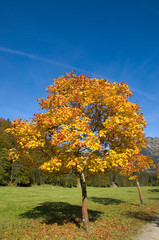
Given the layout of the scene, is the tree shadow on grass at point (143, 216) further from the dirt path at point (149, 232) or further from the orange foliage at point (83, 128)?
the orange foliage at point (83, 128)

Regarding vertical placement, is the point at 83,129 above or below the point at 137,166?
above

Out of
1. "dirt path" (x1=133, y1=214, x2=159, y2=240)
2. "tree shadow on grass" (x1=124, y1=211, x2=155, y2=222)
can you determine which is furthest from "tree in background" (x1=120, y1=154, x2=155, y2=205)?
"dirt path" (x1=133, y1=214, x2=159, y2=240)

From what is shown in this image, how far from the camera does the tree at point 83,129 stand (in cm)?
805

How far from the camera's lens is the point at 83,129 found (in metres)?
8.09

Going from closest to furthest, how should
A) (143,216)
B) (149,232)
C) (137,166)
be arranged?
(149,232) → (143,216) → (137,166)

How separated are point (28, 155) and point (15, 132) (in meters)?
2.18

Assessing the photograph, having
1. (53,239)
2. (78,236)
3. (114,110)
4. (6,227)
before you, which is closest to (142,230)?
(78,236)

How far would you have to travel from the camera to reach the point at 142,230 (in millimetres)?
10219

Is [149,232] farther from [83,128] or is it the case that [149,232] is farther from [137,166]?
[137,166]

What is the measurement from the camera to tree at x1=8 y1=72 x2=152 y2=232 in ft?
26.4

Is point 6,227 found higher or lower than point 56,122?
lower

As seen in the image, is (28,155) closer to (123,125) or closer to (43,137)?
(43,137)

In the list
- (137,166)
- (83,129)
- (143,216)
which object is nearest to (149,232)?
(143,216)

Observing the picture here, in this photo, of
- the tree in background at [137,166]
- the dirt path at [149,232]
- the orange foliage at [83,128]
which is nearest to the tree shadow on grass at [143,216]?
the dirt path at [149,232]
